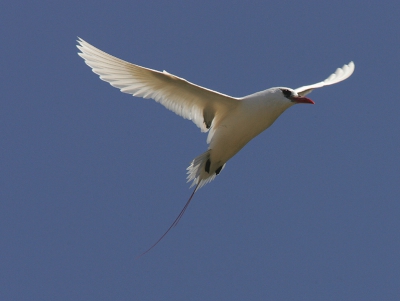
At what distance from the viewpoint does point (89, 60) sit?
28.8ft

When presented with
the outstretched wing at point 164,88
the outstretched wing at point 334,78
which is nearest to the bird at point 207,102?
the outstretched wing at point 164,88

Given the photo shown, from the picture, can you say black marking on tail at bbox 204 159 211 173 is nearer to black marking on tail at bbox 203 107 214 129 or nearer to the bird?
the bird

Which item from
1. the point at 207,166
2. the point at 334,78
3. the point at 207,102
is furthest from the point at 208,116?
the point at 334,78

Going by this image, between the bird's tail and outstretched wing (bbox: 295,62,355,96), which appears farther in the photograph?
outstretched wing (bbox: 295,62,355,96)

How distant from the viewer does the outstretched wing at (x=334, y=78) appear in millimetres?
10688

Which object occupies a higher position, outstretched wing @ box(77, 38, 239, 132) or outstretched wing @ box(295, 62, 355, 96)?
outstretched wing @ box(295, 62, 355, 96)

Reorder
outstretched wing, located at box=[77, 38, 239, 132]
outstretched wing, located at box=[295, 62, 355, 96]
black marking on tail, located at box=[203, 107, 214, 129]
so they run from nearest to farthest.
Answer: outstretched wing, located at box=[77, 38, 239, 132], black marking on tail, located at box=[203, 107, 214, 129], outstretched wing, located at box=[295, 62, 355, 96]

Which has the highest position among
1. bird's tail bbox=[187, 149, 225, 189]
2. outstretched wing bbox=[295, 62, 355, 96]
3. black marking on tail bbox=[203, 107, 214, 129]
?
outstretched wing bbox=[295, 62, 355, 96]

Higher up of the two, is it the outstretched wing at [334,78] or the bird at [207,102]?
the outstretched wing at [334,78]

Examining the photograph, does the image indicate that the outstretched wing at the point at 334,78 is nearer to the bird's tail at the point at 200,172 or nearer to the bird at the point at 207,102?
the bird at the point at 207,102

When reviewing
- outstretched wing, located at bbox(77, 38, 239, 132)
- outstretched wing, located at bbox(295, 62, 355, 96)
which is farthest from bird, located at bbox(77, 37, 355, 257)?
outstretched wing, located at bbox(295, 62, 355, 96)

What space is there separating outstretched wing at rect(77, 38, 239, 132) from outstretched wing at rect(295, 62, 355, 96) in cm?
178

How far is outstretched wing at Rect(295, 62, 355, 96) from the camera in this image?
1069 centimetres

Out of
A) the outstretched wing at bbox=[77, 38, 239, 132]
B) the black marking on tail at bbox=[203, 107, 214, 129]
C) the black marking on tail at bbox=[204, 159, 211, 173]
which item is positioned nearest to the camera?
the outstretched wing at bbox=[77, 38, 239, 132]
